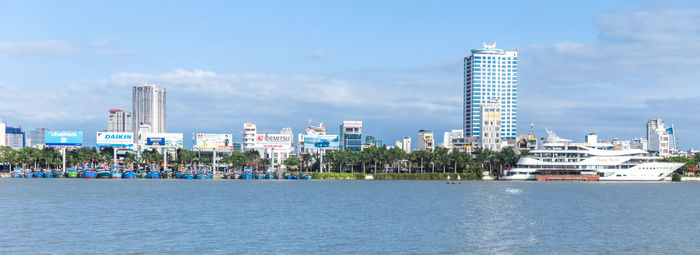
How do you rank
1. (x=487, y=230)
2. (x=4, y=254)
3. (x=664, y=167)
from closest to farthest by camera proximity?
(x=4, y=254) < (x=487, y=230) < (x=664, y=167)

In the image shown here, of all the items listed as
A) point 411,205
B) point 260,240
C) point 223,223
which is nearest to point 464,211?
point 411,205

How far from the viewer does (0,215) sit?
70.9 m

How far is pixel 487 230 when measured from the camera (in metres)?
62.4

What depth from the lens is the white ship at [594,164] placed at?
19312 cm

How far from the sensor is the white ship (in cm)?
19312

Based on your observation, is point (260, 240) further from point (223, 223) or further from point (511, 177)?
point (511, 177)

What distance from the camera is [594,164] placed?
Answer: 634ft

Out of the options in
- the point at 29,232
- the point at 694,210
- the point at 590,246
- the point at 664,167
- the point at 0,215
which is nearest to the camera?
the point at 590,246

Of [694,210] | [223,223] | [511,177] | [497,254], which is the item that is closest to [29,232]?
[223,223]

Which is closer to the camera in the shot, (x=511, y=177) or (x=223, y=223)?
(x=223, y=223)

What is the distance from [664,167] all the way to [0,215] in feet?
558

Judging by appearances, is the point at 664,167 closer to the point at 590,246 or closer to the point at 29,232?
the point at 590,246

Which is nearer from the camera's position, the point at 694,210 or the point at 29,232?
the point at 29,232

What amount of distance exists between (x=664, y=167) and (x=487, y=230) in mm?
150443
